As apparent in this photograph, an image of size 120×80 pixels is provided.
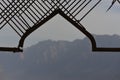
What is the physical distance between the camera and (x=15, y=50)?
10.4 meters

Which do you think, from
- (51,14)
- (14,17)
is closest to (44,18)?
(51,14)

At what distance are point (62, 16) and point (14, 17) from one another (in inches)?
53.7

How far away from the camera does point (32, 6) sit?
9.70 m

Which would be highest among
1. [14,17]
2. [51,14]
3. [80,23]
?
[14,17]

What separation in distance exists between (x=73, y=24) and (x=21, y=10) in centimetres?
153

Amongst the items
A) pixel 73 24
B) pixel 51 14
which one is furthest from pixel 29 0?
pixel 73 24

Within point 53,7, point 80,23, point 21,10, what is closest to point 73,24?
point 80,23

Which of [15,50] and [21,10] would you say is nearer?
[21,10]

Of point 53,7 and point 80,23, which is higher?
point 53,7

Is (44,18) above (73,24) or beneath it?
above

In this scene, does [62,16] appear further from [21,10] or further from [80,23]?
[21,10]

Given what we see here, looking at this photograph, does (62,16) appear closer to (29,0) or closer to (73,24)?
(73,24)

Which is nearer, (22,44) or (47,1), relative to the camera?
(47,1)

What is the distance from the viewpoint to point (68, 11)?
32.4ft
